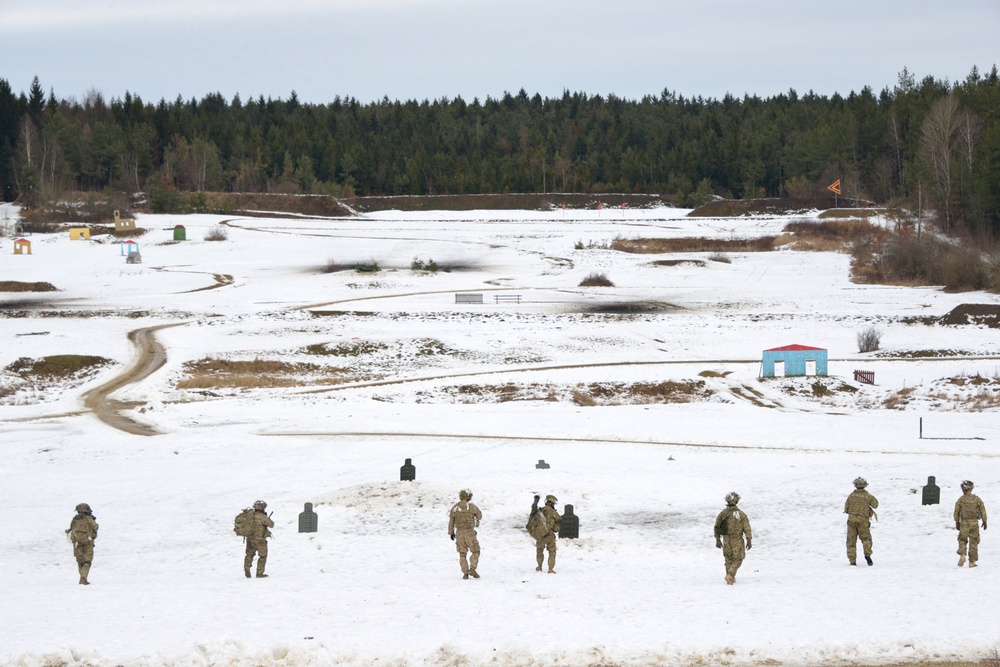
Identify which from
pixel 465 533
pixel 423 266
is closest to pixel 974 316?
pixel 423 266

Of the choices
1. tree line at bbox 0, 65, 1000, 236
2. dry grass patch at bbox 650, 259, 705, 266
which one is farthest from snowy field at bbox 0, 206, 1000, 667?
tree line at bbox 0, 65, 1000, 236

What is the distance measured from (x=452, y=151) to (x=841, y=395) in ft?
448

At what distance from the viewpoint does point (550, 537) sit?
19.3m

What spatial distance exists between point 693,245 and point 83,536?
281ft

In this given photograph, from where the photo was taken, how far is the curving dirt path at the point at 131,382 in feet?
119

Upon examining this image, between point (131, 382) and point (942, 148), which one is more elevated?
point (942, 148)

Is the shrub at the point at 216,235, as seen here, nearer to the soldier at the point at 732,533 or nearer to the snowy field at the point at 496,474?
the snowy field at the point at 496,474

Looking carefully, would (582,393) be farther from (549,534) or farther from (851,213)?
(851,213)

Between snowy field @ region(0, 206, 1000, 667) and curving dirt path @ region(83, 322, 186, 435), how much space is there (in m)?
0.49

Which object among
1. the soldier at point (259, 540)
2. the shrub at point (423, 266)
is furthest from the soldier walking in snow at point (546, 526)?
the shrub at point (423, 266)

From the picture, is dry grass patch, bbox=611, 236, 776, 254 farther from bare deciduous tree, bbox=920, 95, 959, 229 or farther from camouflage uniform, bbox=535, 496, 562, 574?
camouflage uniform, bbox=535, 496, 562, 574

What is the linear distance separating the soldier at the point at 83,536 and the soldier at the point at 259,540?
8.73 ft

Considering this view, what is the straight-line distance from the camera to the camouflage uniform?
754 inches

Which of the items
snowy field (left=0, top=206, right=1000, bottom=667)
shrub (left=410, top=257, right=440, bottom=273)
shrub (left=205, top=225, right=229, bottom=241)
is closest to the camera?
snowy field (left=0, top=206, right=1000, bottom=667)
